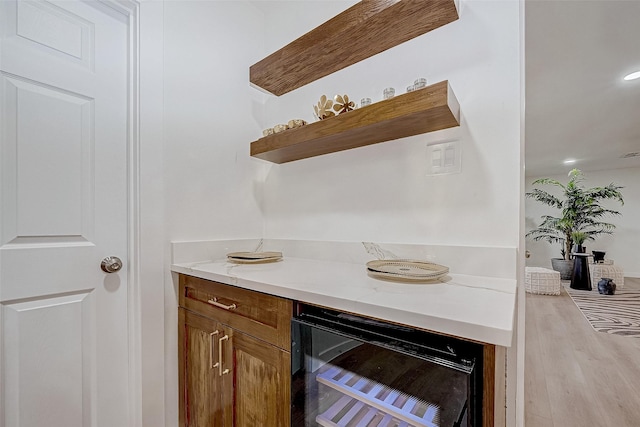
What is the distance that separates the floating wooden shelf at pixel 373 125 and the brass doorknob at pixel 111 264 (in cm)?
79

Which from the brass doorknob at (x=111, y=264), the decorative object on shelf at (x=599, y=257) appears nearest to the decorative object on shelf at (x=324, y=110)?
the brass doorknob at (x=111, y=264)

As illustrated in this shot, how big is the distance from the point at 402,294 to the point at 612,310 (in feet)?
15.0

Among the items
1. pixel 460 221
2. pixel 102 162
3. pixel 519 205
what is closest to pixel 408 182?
pixel 460 221

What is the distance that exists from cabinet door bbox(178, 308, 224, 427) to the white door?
23 centimetres

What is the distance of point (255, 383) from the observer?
934mm

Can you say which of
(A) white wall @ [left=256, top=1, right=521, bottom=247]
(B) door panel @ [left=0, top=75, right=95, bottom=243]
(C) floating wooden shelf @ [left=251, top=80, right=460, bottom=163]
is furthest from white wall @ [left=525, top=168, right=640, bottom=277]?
(B) door panel @ [left=0, top=75, right=95, bottom=243]

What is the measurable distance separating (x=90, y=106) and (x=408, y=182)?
137 centimetres

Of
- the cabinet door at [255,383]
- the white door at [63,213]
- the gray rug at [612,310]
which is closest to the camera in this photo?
the cabinet door at [255,383]

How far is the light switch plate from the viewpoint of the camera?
110cm

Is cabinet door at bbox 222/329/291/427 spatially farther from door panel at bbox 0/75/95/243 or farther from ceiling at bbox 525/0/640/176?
ceiling at bbox 525/0/640/176

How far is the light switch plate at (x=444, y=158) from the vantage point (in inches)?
43.4

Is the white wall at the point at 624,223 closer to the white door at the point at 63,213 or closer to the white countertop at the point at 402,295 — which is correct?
the white countertop at the point at 402,295

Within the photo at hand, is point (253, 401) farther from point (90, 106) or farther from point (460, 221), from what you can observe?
point (90, 106)

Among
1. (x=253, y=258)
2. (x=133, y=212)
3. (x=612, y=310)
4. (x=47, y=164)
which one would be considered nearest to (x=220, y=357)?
(x=253, y=258)
